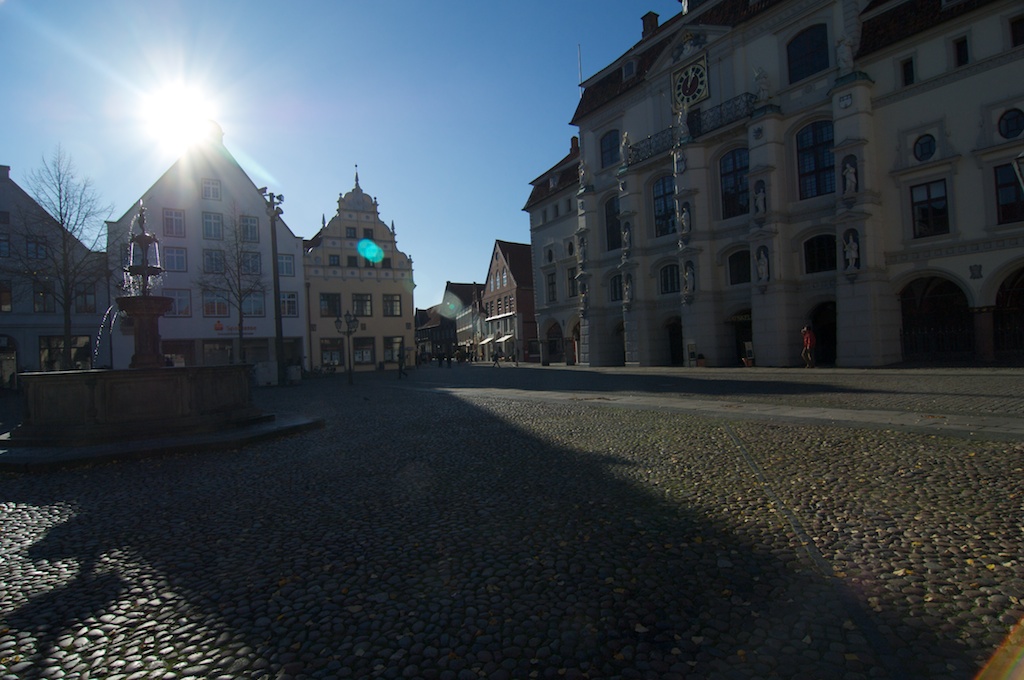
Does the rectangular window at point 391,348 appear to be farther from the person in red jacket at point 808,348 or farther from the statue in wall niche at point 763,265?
the person in red jacket at point 808,348

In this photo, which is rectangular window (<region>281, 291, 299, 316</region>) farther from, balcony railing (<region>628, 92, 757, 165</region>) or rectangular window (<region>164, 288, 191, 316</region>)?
balcony railing (<region>628, 92, 757, 165</region>)

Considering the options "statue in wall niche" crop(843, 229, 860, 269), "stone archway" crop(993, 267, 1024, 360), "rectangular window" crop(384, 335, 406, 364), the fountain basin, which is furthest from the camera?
"rectangular window" crop(384, 335, 406, 364)

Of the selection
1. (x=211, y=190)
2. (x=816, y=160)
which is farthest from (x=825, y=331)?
(x=211, y=190)

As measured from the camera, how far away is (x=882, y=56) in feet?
83.6

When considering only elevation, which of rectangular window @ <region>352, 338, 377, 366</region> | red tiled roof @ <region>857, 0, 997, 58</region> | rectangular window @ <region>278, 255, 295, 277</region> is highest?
red tiled roof @ <region>857, 0, 997, 58</region>

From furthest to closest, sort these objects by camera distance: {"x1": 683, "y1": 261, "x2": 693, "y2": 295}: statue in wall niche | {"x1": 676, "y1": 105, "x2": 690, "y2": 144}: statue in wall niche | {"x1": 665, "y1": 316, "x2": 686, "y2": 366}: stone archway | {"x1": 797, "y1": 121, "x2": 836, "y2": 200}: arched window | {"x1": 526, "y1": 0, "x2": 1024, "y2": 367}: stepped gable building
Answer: {"x1": 665, "y1": 316, "x2": 686, "y2": 366}: stone archway < {"x1": 676, "y1": 105, "x2": 690, "y2": 144}: statue in wall niche < {"x1": 683, "y1": 261, "x2": 693, "y2": 295}: statue in wall niche < {"x1": 797, "y1": 121, "x2": 836, "y2": 200}: arched window < {"x1": 526, "y1": 0, "x2": 1024, "y2": 367}: stepped gable building

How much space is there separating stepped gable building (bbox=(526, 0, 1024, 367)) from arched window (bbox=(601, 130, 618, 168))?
16 centimetres

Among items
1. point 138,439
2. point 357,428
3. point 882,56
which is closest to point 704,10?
point 882,56

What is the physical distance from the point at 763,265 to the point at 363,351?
36034 mm

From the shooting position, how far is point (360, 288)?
2122 inches

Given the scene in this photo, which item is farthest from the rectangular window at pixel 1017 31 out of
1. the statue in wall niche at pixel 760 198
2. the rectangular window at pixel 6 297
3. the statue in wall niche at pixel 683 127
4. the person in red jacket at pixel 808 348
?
the rectangular window at pixel 6 297

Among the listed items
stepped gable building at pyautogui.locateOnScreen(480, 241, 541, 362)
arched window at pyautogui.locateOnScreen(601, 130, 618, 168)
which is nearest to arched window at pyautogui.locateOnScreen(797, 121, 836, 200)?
arched window at pyautogui.locateOnScreen(601, 130, 618, 168)

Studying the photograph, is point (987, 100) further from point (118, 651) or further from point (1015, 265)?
point (118, 651)

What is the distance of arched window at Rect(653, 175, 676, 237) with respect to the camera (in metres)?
35.2
